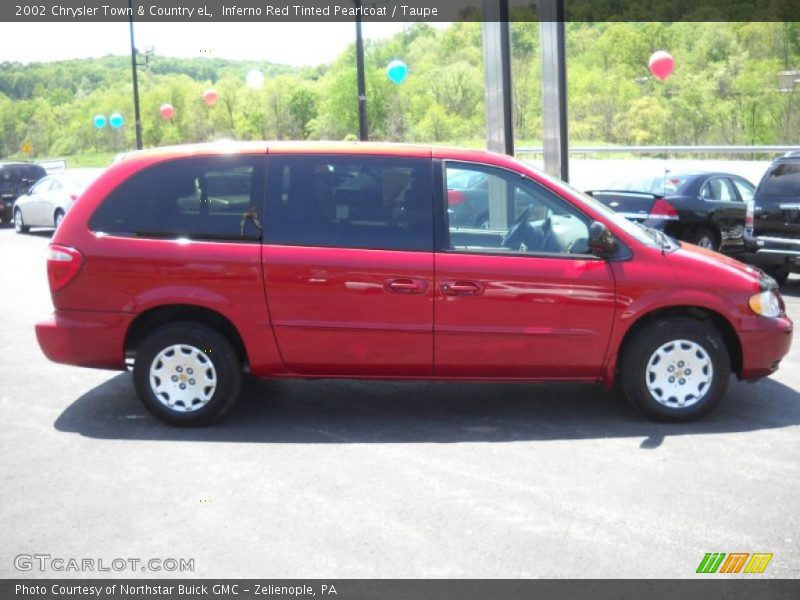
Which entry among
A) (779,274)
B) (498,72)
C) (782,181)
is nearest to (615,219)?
(782,181)

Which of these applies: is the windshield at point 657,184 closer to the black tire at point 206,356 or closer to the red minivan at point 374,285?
the red minivan at point 374,285

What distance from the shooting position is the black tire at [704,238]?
45.1ft

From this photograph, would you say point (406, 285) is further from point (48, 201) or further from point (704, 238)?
point (48, 201)

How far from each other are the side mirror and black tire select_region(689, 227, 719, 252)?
7741 mm

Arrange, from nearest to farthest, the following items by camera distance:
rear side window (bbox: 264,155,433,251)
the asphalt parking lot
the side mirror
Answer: the asphalt parking lot, the side mirror, rear side window (bbox: 264,155,433,251)

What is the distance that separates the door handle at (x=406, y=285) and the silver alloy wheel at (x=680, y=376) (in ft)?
5.07

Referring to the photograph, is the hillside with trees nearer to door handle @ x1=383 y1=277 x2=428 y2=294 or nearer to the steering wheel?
the steering wheel

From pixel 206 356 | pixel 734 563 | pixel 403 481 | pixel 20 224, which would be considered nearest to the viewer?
pixel 734 563

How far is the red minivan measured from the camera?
638 centimetres

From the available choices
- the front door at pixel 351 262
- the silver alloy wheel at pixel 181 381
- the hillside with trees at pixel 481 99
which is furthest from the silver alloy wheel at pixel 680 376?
the hillside with trees at pixel 481 99

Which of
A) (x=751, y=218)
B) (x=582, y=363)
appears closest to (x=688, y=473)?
(x=582, y=363)

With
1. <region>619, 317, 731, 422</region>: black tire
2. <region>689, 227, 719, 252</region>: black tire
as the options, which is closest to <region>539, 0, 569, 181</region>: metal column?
<region>689, 227, 719, 252</region>: black tire

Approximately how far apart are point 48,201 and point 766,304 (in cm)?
1973

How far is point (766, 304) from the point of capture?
6.61 m
